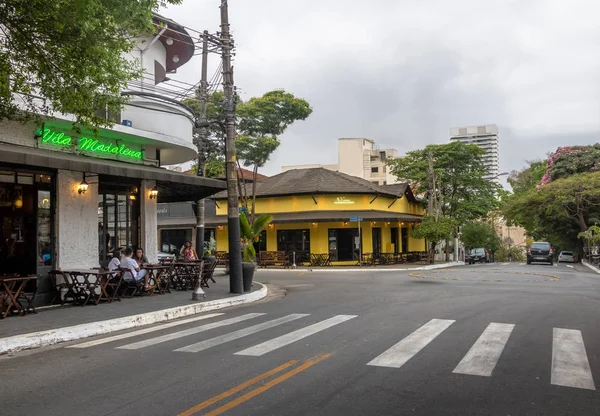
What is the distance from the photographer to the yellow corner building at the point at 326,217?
3497 cm

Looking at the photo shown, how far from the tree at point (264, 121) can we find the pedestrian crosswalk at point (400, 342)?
76.7 feet

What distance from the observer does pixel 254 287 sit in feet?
57.9

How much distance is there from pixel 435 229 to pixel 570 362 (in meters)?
28.2

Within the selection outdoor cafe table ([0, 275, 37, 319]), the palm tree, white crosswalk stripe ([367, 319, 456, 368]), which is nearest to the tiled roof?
the palm tree

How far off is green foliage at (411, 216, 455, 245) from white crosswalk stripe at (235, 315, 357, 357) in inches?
979

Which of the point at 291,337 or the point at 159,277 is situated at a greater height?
the point at 159,277

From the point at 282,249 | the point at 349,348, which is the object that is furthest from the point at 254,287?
the point at 282,249

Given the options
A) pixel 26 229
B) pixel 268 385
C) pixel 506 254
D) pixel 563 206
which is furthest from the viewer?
pixel 506 254

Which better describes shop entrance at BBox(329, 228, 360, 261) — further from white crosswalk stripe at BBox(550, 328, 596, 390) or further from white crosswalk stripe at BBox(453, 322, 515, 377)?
white crosswalk stripe at BBox(550, 328, 596, 390)

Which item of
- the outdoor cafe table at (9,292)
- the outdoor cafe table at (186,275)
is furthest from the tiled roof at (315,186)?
the outdoor cafe table at (9,292)

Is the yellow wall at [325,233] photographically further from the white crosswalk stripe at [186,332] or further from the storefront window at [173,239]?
the white crosswalk stripe at [186,332]

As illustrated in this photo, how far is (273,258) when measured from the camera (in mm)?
33469

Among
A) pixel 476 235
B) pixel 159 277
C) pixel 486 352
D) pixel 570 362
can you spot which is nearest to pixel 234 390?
pixel 486 352

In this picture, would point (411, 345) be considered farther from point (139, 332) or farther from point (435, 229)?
point (435, 229)
